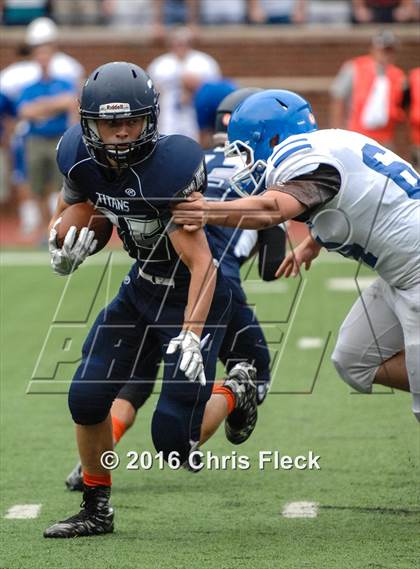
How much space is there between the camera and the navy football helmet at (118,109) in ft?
13.2

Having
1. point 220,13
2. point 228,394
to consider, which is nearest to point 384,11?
point 220,13

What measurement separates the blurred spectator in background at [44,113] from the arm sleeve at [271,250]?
6571mm

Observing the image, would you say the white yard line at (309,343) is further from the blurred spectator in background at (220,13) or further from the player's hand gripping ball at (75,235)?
the blurred spectator in background at (220,13)

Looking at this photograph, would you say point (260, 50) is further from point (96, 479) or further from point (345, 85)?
point (96, 479)

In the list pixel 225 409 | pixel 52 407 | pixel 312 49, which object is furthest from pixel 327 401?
pixel 312 49

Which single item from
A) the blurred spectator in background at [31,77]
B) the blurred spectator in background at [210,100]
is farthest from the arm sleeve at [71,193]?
the blurred spectator in background at [31,77]

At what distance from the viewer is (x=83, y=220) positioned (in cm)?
438

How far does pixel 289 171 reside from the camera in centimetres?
393

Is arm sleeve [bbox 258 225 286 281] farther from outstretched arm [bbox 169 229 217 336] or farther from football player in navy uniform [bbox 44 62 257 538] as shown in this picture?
outstretched arm [bbox 169 229 217 336]

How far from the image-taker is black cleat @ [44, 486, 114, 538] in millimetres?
4172

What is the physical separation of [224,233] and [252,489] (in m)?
1.09

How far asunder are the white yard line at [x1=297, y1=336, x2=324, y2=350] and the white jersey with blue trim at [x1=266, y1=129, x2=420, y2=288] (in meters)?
3.47

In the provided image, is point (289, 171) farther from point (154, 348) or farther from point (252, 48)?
point (252, 48)

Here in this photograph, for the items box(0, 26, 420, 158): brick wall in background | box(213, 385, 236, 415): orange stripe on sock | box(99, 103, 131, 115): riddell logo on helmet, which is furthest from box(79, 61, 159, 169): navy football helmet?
box(0, 26, 420, 158): brick wall in background
